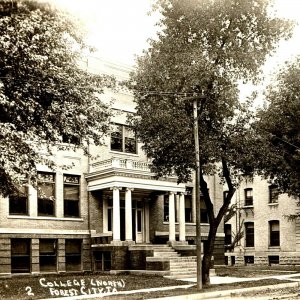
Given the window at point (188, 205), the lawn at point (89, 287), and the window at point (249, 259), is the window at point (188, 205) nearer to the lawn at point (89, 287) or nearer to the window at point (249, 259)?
the lawn at point (89, 287)

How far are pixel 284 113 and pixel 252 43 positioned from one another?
7.62 m

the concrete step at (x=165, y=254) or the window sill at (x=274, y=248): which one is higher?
the concrete step at (x=165, y=254)

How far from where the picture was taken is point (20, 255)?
27.6 m

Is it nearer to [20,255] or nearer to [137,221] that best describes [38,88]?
[20,255]

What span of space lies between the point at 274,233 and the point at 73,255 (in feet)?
73.4

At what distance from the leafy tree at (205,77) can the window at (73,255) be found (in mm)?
10342

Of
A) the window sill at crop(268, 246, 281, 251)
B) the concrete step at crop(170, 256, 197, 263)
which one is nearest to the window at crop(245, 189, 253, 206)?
the window sill at crop(268, 246, 281, 251)

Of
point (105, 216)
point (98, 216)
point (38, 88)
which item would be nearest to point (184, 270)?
point (105, 216)

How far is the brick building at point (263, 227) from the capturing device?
44594mm

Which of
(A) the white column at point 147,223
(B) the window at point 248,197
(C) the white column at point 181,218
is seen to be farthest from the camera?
Answer: (B) the window at point 248,197

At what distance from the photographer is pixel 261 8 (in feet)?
68.4

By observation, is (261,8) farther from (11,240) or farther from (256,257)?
(256,257)

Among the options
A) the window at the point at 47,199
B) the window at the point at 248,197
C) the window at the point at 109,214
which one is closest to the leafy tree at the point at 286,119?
the window at the point at 109,214

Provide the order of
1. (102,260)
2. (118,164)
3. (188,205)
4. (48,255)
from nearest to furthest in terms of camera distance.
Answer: (48,255) → (118,164) → (102,260) → (188,205)
